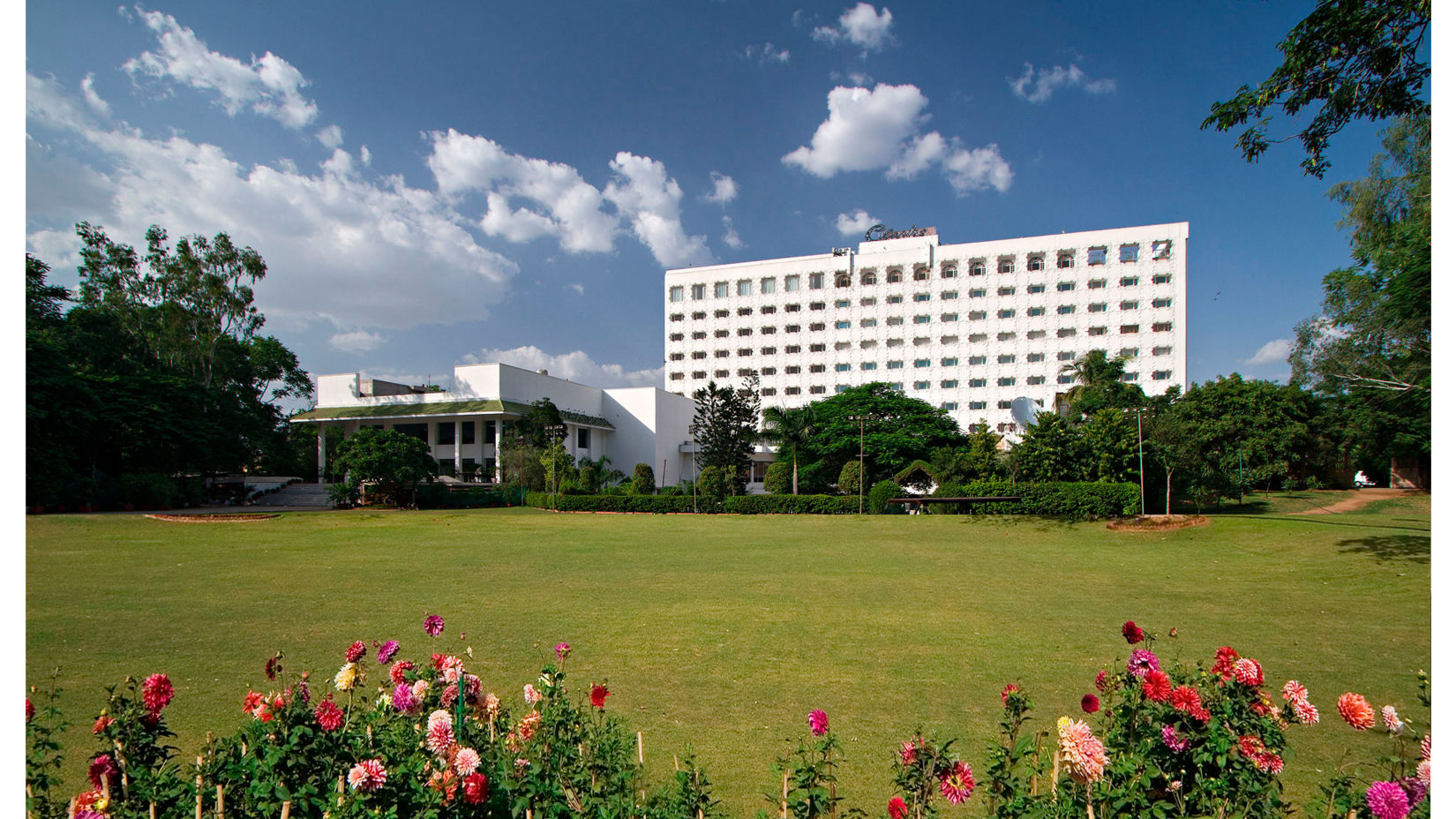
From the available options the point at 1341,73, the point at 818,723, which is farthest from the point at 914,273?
the point at 818,723

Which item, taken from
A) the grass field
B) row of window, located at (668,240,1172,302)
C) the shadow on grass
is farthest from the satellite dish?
the shadow on grass

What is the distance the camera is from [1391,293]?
11961mm

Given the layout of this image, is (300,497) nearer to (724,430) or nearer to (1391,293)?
(724,430)

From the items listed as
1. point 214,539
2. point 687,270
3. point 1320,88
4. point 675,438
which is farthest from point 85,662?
point 687,270

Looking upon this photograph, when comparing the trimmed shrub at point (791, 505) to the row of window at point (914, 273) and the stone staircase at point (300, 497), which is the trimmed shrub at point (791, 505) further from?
the row of window at point (914, 273)

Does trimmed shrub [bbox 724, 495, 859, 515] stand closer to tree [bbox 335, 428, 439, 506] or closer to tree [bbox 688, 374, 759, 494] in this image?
tree [bbox 688, 374, 759, 494]

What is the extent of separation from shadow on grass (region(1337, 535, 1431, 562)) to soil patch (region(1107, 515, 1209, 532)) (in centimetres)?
417

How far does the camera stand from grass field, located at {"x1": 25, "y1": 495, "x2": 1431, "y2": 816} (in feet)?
15.8

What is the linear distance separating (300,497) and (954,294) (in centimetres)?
4835

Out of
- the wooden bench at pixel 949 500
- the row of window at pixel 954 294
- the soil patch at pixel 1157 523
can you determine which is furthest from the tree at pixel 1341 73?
the row of window at pixel 954 294

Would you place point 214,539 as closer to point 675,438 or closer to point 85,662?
point 85,662

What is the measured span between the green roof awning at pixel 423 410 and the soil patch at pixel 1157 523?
1284 inches

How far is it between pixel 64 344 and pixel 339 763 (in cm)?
3983

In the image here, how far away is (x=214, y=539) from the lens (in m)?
17.3
